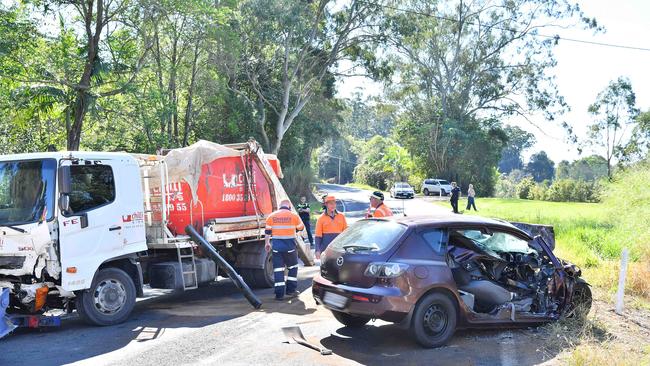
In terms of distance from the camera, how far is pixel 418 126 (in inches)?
2168

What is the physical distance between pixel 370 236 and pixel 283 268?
9.21ft

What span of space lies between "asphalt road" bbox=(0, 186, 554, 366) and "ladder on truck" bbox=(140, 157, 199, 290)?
2.42 ft

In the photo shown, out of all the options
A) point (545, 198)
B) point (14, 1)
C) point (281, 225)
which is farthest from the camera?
point (545, 198)

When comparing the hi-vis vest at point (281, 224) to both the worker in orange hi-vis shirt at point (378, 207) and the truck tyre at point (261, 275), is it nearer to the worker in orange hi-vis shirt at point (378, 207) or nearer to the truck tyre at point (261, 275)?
the truck tyre at point (261, 275)

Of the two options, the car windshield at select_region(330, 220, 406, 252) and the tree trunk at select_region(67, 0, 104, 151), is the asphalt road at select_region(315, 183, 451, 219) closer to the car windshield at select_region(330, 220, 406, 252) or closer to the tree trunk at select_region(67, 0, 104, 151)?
the tree trunk at select_region(67, 0, 104, 151)

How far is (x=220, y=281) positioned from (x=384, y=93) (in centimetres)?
4517

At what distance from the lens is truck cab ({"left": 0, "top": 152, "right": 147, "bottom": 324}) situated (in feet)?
23.3

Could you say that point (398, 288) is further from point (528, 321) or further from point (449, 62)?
point (449, 62)

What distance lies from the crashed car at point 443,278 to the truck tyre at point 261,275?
3.20m

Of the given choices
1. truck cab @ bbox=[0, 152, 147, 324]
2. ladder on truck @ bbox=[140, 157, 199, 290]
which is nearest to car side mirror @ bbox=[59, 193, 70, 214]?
truck cab @ bbox=[0, 152, 147, 324]

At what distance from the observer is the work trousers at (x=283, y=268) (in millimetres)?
9336

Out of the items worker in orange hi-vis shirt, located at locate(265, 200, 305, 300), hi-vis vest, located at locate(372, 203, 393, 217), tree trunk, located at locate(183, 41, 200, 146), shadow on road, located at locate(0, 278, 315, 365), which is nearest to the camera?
shadow on road, located at locate(0, 278, 315, 365)

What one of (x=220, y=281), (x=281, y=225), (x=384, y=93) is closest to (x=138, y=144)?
(x=220, y=281)

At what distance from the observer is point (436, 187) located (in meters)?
50.5
